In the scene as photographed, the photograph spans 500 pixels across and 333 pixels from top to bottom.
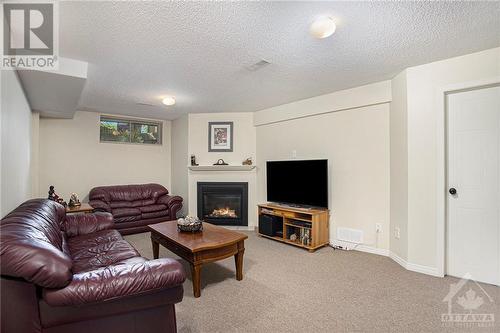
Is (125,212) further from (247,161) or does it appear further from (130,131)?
(247,161)

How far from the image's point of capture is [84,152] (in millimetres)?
5180

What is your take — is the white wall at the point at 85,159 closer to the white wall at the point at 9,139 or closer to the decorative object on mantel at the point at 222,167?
the decorative object on mantel at the point at 222,167

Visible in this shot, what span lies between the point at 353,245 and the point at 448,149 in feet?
5.85

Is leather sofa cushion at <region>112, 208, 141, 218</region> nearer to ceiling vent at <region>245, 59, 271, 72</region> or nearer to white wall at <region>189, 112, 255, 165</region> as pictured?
white wall at <region>189, 112, 255, 165</region>

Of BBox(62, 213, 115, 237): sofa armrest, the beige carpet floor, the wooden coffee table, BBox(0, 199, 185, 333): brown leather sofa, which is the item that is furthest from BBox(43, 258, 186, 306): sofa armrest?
BBox(62, 213, 115, 237): sofa armrest

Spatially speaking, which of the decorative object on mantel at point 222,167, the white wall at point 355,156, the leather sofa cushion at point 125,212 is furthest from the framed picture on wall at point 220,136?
the leather sofa cushion at point 125,212

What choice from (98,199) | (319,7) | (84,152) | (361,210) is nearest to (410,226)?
(361,210)

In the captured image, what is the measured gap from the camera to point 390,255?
3383 mm

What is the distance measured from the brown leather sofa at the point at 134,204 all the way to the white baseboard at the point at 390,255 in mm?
3240

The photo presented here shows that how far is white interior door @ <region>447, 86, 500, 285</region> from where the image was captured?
2.61 metres

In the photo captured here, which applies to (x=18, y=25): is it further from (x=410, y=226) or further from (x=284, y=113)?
(x=410, y=226)

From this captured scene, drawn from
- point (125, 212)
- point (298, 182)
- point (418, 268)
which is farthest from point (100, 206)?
point (418, 268)

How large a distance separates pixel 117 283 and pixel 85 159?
4.69 metres

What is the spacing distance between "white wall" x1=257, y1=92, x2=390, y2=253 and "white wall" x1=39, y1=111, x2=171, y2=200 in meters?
3.68
